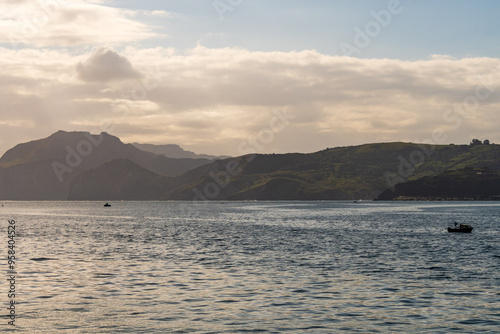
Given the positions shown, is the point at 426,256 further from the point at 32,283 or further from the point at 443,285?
the point at 32,283

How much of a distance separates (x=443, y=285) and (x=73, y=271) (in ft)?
123

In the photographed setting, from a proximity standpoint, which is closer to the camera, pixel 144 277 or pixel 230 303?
pixel 230 303

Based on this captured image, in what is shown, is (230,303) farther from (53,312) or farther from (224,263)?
(224,263)

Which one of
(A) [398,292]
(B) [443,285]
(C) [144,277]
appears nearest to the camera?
(A) [398,292]

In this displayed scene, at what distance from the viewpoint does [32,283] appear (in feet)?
165

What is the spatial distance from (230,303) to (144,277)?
16081mm

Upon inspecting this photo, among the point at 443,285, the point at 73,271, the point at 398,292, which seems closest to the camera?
the point at 398,292

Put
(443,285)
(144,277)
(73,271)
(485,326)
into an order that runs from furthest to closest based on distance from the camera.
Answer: (73,271)
(144,277)
(443,285)
(485,326)

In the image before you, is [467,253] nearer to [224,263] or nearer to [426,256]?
[426,256]

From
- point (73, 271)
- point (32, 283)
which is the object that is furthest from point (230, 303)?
point (73, 271)

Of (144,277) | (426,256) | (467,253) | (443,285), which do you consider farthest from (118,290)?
(467,253)

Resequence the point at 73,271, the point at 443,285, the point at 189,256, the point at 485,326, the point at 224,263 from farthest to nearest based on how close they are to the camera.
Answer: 1. the point at 189,256
2. the point at 224,263
3. the point at 73,271
4. the point at 443,285
5. the point at 485,326

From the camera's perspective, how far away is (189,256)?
75188 mm

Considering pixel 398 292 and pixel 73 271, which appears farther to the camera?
pixel 73 271
